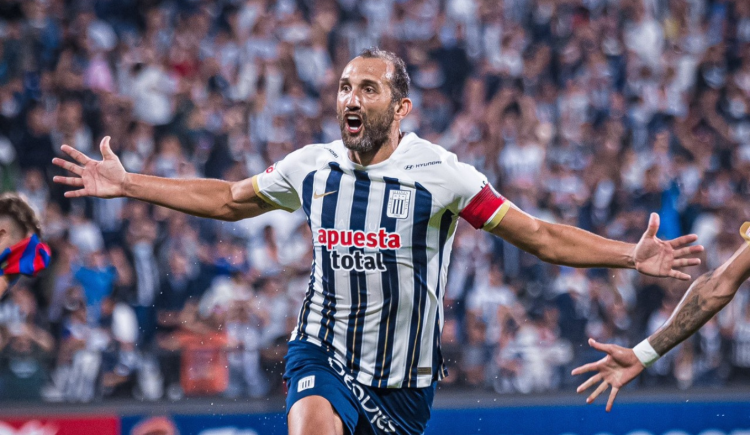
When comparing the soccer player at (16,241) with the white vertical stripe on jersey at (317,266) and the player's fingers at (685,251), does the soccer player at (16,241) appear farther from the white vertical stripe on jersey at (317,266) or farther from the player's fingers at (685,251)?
the player's fingers at (685,251)

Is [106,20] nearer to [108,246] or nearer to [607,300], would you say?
[108,246]

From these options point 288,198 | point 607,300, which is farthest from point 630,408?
point 288,198

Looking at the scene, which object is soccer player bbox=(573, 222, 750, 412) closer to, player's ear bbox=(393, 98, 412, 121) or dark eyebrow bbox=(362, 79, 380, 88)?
player's ear bbox=(393, 98, 412, 121)

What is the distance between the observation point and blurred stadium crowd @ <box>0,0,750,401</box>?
7.77 m

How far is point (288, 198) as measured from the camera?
500cm

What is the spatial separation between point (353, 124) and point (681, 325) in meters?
1.97

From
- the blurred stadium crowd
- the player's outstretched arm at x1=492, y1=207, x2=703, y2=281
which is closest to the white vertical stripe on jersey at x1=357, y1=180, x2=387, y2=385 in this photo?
the player's outstretched arm at x1=492, y1=207, x2=703, y2=281

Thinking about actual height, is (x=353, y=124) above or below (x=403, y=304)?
above

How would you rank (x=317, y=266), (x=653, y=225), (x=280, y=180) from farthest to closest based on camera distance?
(x=280, y=180) < (x=317, y=266) < (x=653, y=225)

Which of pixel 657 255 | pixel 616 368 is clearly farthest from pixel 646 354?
pixel 657 255

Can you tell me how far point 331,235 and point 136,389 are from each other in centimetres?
327

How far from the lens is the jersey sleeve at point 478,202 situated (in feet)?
15.2

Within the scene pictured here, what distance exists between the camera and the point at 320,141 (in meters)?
11.2

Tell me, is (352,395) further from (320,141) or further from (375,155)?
(320,141)
